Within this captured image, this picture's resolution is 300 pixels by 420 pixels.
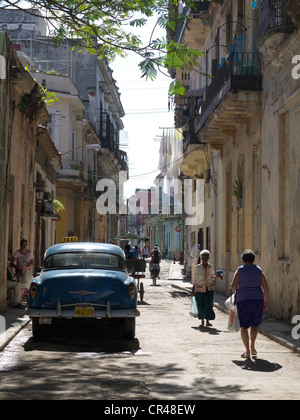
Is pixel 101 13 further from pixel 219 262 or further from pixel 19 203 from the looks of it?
pixel 219 262

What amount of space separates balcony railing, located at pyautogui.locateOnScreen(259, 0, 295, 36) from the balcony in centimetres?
174

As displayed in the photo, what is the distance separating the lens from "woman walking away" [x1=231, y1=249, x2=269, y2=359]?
34.1 ft

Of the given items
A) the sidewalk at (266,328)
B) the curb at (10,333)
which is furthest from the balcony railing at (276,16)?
the curb at (10,333)

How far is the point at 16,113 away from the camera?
1839 centimetres

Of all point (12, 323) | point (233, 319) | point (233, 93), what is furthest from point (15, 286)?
point (233, 319)

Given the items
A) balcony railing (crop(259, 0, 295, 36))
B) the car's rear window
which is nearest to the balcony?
balcony railing (crop(259, 0, 295, 36))

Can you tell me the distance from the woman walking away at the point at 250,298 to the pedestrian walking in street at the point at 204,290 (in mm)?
3798

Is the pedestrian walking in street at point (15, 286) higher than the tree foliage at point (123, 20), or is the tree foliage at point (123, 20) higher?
the tree foliage at point (123, 20)

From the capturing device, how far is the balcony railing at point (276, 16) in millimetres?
13992

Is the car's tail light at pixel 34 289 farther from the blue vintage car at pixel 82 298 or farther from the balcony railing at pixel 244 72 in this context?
the balcony railing at pixel 244 72

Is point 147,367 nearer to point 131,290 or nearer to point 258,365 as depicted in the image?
point 258,365

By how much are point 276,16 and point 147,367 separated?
788cm

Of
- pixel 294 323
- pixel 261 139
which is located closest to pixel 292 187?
pixel 294 323

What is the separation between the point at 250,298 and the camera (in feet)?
34.3
